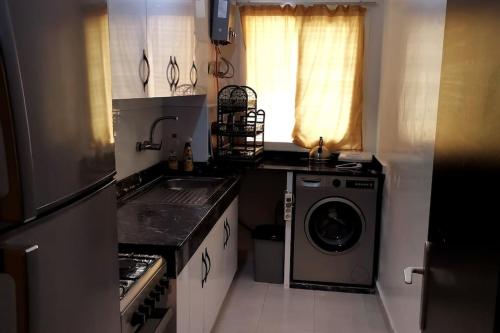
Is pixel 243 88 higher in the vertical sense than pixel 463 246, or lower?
higher

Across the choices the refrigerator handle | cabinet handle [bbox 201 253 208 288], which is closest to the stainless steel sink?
cabinet handle [bbox 201 253 208 288]

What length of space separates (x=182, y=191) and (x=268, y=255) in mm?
1023

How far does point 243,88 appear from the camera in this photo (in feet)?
12.1

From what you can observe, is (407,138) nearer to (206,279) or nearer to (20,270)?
(206,279)

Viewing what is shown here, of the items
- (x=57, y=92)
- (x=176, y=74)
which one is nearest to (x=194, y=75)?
(x=176, y=74)

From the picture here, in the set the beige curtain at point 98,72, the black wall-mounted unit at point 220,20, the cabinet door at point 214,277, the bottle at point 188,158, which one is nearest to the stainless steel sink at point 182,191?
the bottle at point 188,158

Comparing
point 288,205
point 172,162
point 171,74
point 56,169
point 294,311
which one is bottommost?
point 294,311

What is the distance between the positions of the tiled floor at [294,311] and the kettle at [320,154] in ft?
3.57

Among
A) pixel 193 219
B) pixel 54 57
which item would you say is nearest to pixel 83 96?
pixel 54 57

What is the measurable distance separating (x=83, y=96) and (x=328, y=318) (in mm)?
2710

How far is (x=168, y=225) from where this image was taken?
2.12m

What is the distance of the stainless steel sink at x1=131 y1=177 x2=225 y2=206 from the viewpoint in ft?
8.77

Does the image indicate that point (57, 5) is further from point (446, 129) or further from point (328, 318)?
point (328, 318)

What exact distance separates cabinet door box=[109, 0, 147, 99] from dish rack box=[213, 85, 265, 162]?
5.07 feet
